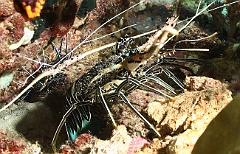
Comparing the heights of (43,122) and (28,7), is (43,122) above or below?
below

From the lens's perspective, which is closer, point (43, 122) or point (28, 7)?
point (28, 7)

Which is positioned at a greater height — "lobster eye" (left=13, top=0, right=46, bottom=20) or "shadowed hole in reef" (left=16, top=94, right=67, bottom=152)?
"lobster eye" (left=13, top=0, right=46, bottom=20)

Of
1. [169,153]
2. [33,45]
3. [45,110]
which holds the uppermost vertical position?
[33,45]

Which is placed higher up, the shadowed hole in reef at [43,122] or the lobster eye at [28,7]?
the lobster eye at [28,7]

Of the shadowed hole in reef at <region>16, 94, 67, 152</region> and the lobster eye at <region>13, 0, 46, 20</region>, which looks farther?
the shadowed hole in reef at <region>16, 94, 67, 152</region>

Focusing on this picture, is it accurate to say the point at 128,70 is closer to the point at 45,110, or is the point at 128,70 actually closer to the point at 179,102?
the point at 179,102

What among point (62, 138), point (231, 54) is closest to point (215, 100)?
point (231, 54)

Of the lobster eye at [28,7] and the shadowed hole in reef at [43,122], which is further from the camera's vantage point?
the shadowed hole in reef at [43,122]

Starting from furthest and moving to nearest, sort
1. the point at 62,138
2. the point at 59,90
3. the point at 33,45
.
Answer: the point at 59,90
the point at 62,138
the point at 33,45
